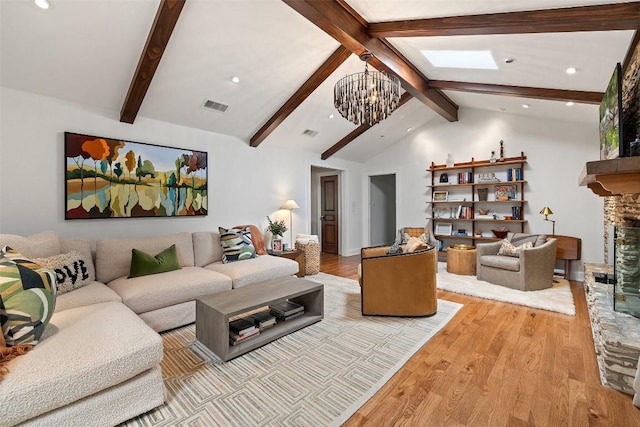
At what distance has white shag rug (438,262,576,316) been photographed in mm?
3402

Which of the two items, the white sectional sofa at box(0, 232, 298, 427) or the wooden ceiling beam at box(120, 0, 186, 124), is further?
the wooden ceiling beam at box(120, 0, 186, 124)

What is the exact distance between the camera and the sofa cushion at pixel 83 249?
9.56 ft

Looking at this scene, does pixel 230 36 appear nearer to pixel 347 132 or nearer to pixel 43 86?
pixel 43 86

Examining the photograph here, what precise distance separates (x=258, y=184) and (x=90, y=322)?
135 inches

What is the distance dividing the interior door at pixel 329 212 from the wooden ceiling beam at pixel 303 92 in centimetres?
284

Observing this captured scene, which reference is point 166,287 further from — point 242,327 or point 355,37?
point 355,37

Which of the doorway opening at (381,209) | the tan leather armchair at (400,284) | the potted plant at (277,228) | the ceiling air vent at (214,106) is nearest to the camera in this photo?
the tan leather armchair at (400,284)

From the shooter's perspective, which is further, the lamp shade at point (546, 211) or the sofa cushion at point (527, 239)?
the lamp shade at point (546, 211)

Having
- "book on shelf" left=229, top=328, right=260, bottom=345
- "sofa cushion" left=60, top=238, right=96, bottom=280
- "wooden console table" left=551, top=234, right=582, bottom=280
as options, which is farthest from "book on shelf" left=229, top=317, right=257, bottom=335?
"wooden console table" left=551, top=234, right=582, bottom=280

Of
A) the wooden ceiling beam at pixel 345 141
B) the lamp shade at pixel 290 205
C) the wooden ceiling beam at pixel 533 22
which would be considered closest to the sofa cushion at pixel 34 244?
the lamp shade at pixel 290 205

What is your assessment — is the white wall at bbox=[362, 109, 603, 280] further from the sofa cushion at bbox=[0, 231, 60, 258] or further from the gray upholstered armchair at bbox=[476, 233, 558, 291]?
the sofa cushion at bbox=[0, 231, 60, 258]

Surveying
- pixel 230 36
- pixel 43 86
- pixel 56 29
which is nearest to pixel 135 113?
pixel 43 86

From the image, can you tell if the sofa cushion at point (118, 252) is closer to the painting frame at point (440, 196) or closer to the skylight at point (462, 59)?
the skylight at point (462, 59)

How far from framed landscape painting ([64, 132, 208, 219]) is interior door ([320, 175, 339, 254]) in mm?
3596
